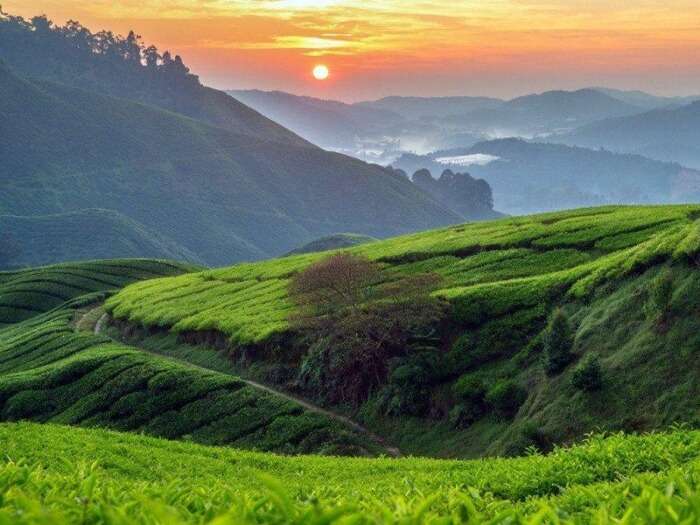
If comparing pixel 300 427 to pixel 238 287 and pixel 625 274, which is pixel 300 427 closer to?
pixel 625 274

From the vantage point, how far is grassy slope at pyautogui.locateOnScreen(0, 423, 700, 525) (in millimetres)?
3604

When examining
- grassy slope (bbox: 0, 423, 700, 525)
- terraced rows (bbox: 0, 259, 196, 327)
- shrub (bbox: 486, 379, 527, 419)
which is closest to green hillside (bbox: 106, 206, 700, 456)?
shrub (bbox: 486, 379, 527, 419)

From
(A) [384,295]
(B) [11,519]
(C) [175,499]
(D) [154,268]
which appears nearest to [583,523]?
(C) [175,499]

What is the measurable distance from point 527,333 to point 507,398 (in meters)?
5.85

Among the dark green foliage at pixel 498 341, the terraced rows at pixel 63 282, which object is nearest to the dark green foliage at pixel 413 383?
the dark green foliage at pixel 498 341

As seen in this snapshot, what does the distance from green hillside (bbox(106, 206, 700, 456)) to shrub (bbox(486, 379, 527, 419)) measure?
0.16 feet

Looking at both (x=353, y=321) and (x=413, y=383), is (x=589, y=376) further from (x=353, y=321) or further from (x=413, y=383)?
(x=353, y=321)

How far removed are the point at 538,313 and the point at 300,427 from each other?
1377 centimetres

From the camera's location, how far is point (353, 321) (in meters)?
40.2

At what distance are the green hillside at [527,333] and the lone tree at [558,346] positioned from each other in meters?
0.25

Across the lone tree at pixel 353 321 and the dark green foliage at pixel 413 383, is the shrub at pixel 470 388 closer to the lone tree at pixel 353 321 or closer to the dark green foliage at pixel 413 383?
the dark green foliage at pixel 413 383

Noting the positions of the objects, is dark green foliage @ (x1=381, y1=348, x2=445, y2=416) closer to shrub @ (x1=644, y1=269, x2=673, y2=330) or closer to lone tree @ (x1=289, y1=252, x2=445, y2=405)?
lone tree @ (x1=289, y1=252, x2=445, y2=405)

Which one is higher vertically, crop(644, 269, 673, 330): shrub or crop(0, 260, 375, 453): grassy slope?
crop(644, 269, 673, 330): shrub

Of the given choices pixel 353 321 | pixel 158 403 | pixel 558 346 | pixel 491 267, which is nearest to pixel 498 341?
pixel 558 346
